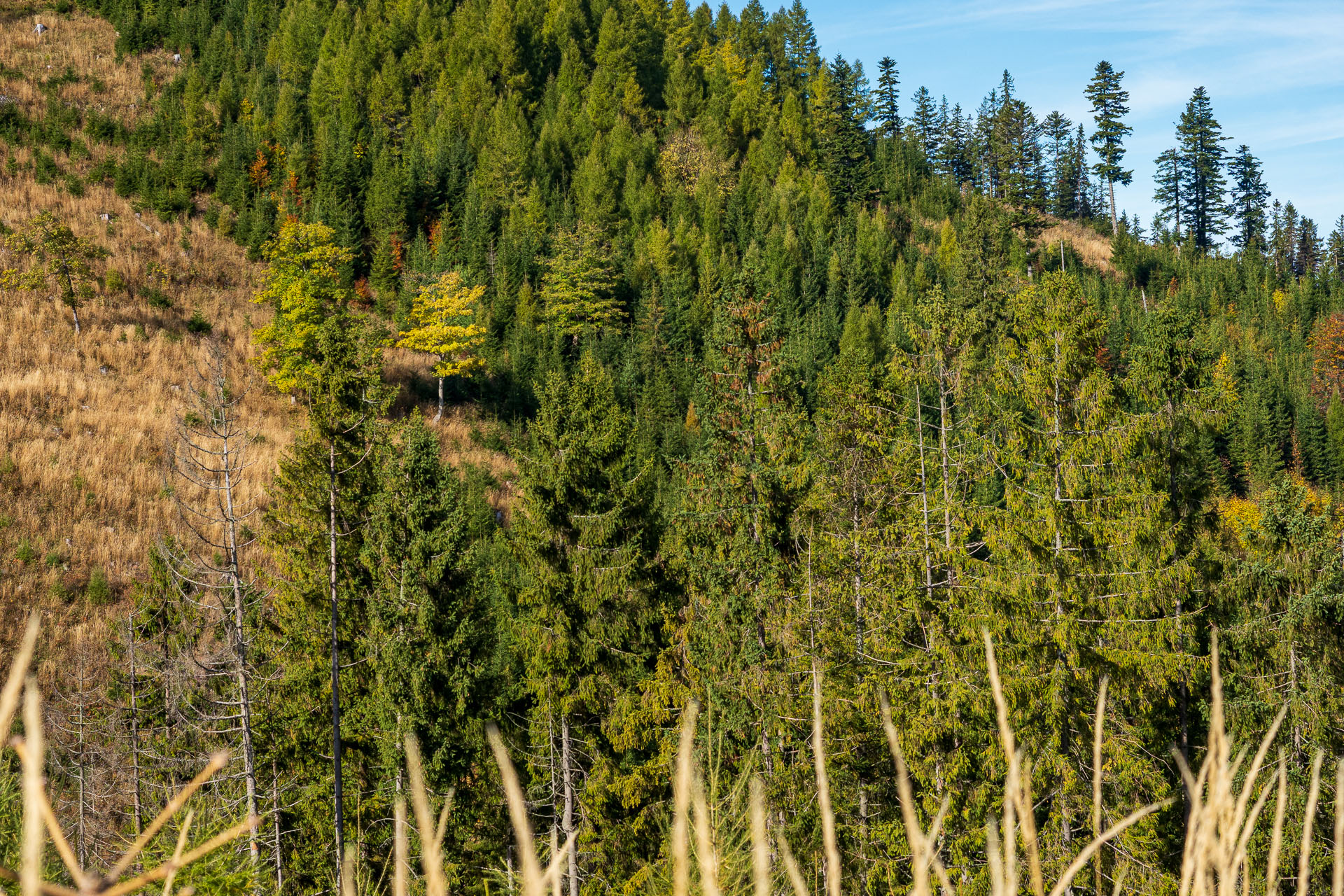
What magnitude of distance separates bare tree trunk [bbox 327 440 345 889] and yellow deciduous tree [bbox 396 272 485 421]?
2792cm

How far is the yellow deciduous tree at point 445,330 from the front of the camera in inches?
1804

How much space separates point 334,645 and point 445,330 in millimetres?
30848

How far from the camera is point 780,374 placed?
18.2 metres

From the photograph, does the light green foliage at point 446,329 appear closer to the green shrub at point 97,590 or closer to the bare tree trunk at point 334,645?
the green shrub at point 97,590

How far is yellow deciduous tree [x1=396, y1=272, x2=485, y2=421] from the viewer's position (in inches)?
1804

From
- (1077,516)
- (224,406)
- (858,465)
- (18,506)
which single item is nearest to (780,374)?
(858,465)

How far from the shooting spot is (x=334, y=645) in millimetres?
16891

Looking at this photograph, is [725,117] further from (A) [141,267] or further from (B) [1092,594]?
(B) [1092,594]

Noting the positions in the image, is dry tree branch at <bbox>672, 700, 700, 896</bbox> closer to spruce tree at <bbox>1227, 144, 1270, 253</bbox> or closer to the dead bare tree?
the dead bare tree

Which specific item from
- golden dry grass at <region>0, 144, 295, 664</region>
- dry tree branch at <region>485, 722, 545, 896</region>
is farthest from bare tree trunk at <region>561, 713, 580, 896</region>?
dry tree branch at <region>485, 722, 545, 896</region>

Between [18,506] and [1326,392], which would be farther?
[1326,392]

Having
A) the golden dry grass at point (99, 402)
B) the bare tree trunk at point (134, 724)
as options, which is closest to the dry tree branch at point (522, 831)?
the bare tree trunk at point (134, 724)

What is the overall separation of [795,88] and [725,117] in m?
16.0

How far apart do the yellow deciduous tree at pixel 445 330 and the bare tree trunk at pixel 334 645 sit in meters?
27.9
